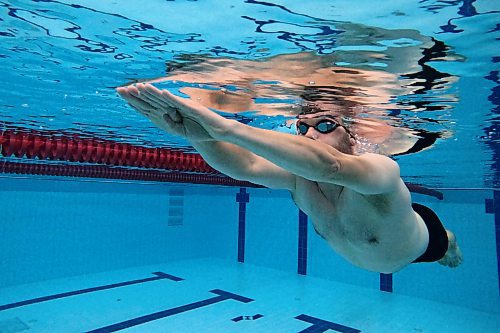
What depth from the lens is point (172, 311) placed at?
38.9 ft

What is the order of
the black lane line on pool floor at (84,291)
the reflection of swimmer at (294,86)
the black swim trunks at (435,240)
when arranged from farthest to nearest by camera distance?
the black lane line on pool floor at (84,291)
the reflection of swimmer at (294,86)
the black swim trunks at (435,240)

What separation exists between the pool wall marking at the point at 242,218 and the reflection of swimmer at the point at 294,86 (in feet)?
50.6

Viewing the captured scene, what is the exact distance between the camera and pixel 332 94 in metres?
5.40

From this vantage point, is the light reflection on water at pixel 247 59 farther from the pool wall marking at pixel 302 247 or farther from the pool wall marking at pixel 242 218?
the pool wall marking at pixel 242 218

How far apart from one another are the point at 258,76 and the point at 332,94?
1.19 meters

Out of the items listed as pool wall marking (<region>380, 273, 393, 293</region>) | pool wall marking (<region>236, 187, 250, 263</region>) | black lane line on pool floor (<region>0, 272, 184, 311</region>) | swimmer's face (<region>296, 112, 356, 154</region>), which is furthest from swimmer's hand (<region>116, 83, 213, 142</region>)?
pool wall marking (<region>236, 187, 250, 263</region>)

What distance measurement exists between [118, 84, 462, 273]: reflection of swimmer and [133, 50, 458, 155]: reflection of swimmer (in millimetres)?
1349

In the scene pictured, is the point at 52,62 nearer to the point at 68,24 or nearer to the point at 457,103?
the point at 68,24

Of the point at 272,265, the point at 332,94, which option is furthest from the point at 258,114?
the point at 272,265

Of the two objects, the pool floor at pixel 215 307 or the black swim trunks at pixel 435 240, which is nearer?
the black swim trunks at pixel 435 240

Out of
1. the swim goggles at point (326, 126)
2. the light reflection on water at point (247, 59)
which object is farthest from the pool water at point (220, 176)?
the swim goggles at point (326, 126)

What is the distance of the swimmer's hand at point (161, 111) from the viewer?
2.19 metres

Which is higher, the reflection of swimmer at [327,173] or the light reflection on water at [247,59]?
the light reflection on water at [247,59]

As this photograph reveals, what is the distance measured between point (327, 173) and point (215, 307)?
11.4 metres
